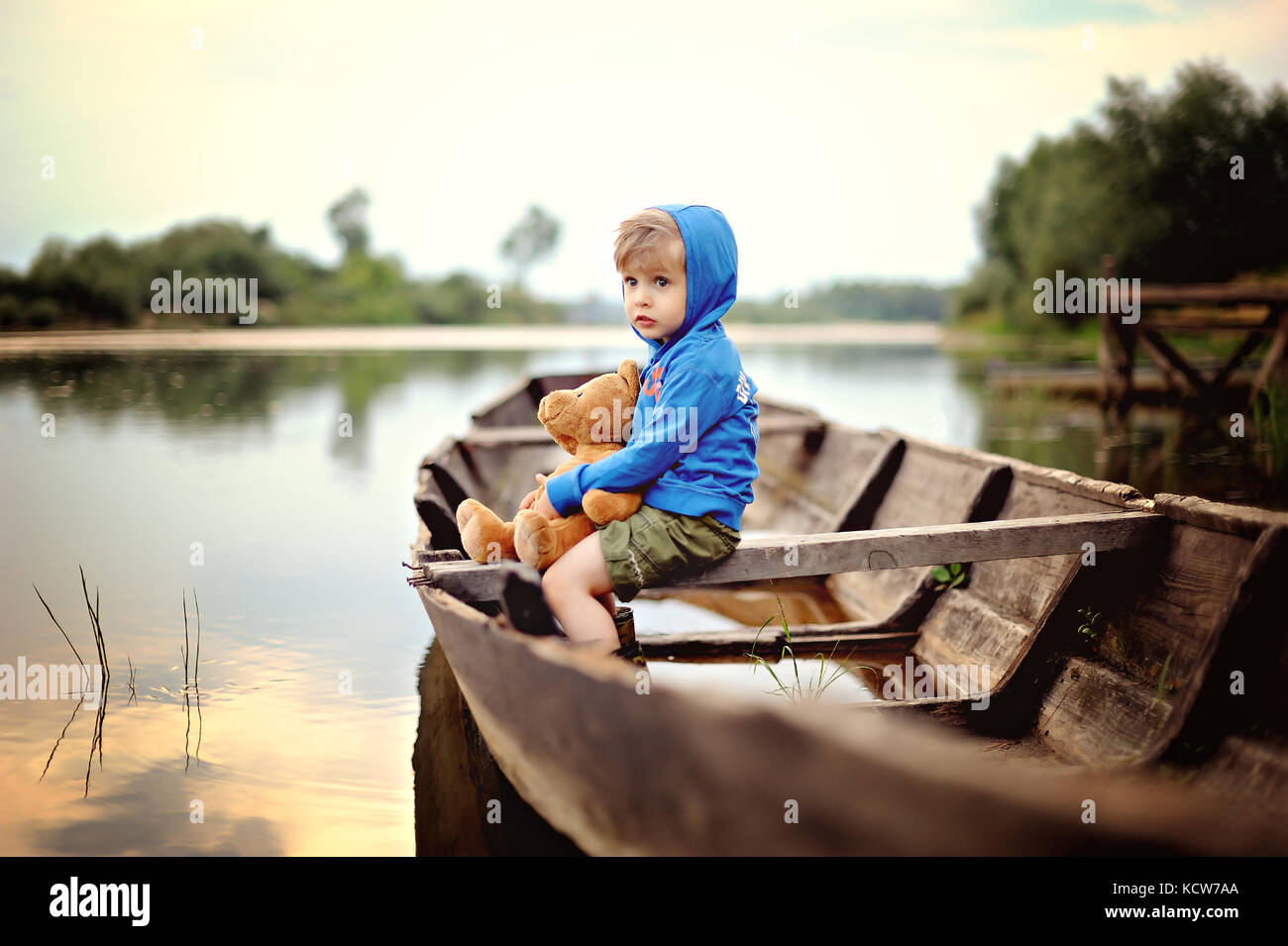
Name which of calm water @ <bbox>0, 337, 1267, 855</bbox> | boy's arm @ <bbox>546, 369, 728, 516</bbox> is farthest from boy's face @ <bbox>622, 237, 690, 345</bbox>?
calm water @ <bbox>0, 337, 1267, 855</bbox>

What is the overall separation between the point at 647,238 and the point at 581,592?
0.86 m

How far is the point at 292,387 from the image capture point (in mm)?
17500

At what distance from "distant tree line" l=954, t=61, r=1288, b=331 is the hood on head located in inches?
1119

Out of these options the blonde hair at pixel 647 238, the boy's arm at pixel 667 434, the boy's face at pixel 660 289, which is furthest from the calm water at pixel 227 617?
the blonde hair at pixel 647 238

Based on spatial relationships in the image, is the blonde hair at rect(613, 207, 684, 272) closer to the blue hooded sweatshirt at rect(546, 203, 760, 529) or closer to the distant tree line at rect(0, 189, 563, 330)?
the blue hooded sweatshirt at rect(546, 203, 760, 529)

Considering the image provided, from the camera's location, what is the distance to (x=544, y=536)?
238cm

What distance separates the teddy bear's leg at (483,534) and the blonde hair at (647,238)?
28.9 inches

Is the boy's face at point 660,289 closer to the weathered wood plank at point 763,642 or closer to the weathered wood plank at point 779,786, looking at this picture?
the weathered wood plank at point 779,786

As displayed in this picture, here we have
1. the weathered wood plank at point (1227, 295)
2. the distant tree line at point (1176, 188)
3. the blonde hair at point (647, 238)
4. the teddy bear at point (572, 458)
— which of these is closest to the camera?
the blonde hair at point (647, 238)

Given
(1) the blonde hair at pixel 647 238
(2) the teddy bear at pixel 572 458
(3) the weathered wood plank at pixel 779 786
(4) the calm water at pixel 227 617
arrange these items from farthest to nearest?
(4) the calm water at pixel 227 617 → (2) the teddy bear at pixel 572 458 → (1) the blonde hair at pixel 647 238 → (3) the weathered wood plank at pixel 779 786

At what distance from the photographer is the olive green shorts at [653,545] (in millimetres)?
2330

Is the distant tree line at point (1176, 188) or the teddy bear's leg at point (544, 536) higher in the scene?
the distant tree line at point (1176, 188)

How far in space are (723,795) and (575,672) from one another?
0.36m
